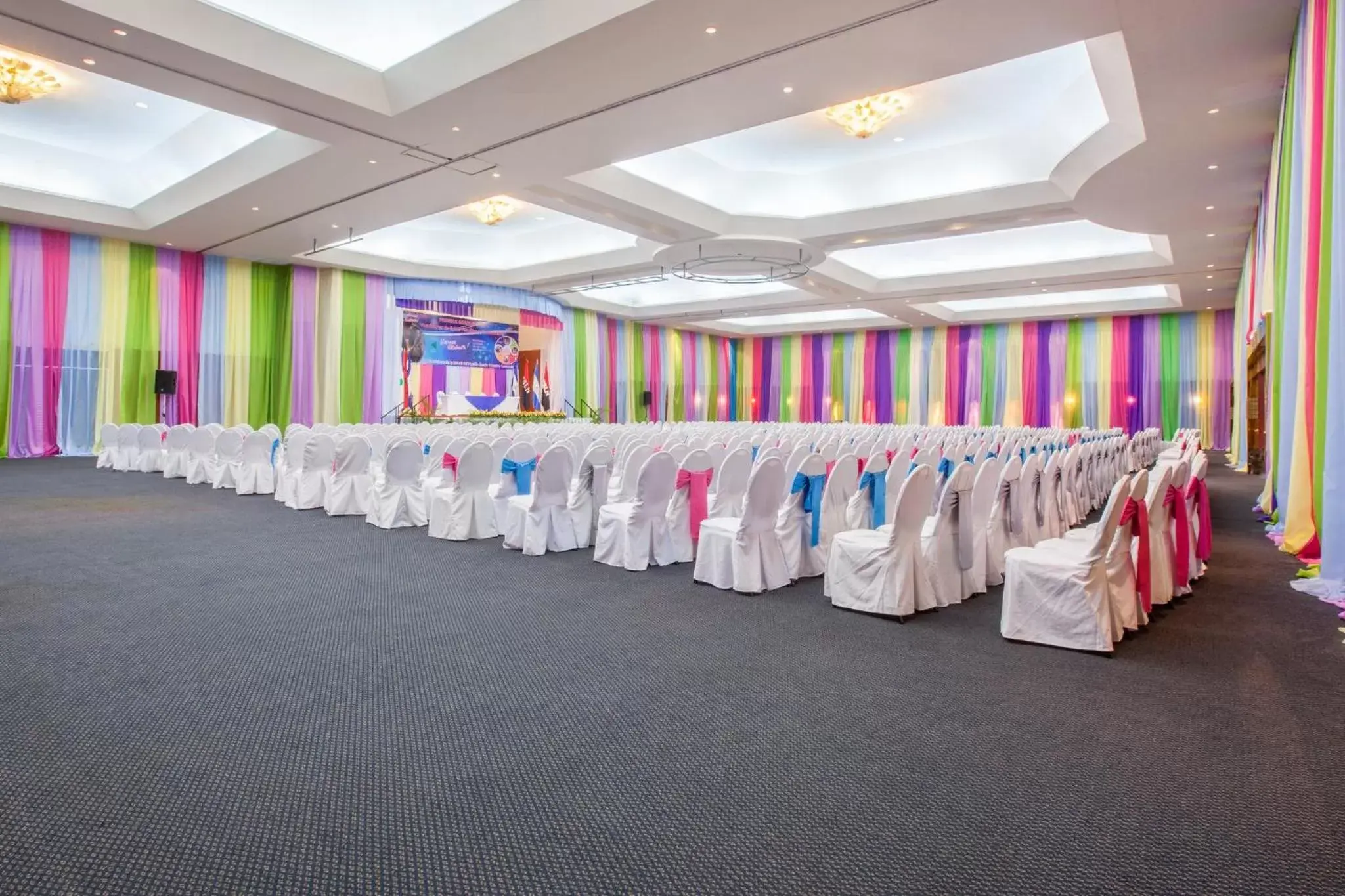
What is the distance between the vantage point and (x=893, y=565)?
3951mm

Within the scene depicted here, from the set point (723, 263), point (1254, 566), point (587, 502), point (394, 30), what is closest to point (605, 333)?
point (723, 263)

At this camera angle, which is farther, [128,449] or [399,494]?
[128,449]

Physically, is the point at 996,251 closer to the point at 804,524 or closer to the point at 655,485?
the point at 804,524

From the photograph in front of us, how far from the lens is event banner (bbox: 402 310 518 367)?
1848 cm

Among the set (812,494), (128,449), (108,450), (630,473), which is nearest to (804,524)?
(812,494)

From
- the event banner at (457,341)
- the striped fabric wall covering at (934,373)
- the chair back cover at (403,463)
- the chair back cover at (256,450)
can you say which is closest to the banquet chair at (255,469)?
the chair back cover at (256,450)

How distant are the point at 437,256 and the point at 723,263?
25.1 feet

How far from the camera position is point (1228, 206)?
1036 cm

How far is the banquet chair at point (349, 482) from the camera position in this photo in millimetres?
7340

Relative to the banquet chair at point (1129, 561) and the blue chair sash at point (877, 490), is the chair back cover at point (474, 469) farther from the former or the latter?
the banquet chair at point (1129, 561)

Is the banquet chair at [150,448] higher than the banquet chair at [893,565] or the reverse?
higher

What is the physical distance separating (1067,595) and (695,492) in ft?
8.46

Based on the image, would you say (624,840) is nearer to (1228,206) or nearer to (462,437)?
(462,437)

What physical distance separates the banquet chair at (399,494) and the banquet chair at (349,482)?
0.53m
